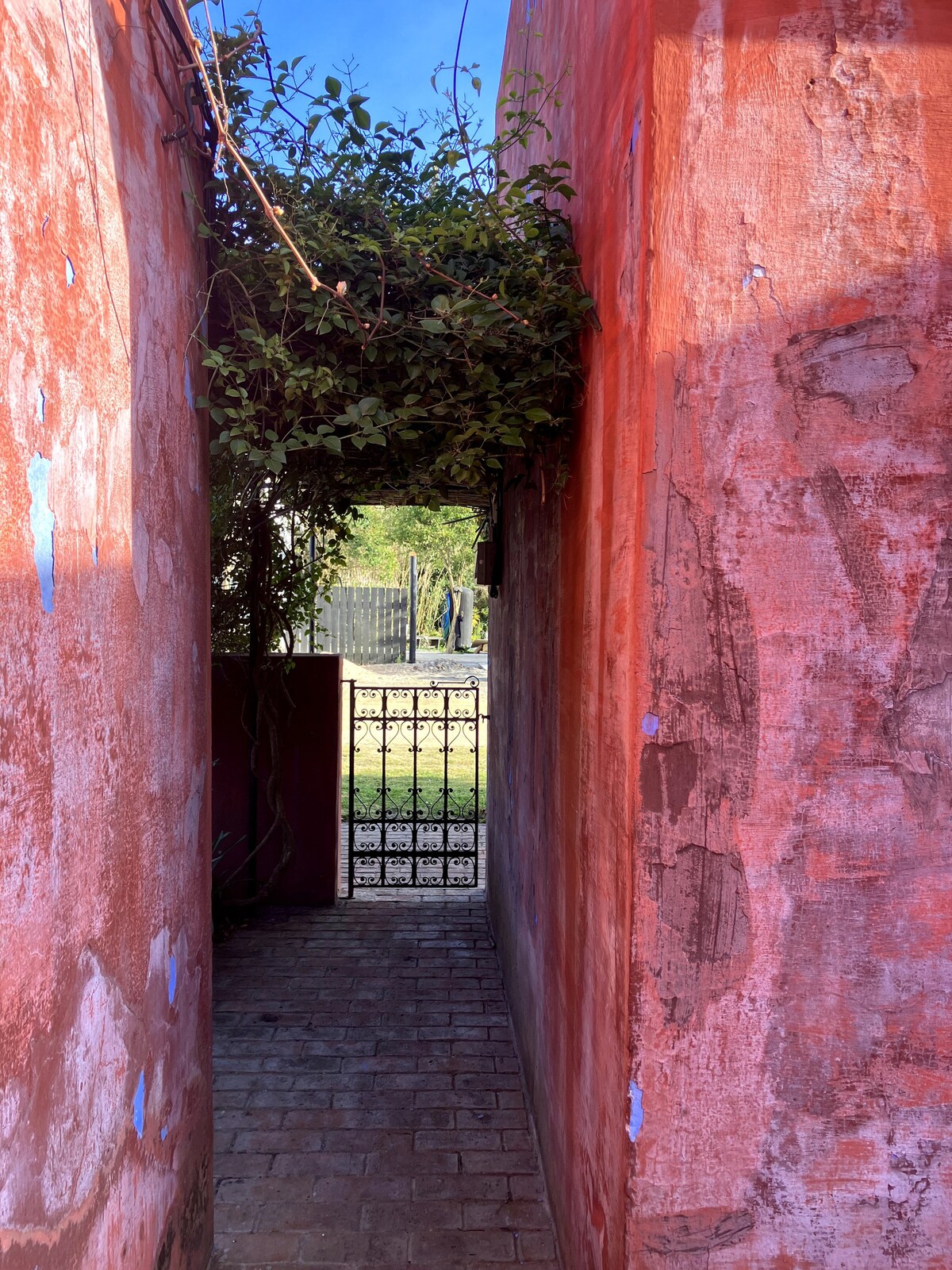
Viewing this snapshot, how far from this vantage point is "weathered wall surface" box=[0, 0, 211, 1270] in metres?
1.43

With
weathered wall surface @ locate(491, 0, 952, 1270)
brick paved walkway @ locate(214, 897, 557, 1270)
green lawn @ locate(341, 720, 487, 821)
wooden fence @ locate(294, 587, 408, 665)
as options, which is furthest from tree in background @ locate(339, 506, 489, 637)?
weathered wall surface @ locate(491, 0, 952, 1270)

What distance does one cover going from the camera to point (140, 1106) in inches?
81.0

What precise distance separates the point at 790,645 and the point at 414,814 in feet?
17.2

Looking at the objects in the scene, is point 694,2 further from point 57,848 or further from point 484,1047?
point 484,1047

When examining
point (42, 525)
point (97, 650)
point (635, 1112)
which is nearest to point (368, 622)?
point (97, 650)

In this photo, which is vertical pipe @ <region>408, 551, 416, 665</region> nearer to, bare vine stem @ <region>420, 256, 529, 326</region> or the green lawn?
the green lawn

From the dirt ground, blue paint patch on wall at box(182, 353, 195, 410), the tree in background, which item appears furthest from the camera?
the tree in background

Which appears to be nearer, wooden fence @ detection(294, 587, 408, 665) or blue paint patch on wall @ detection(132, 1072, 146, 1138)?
blue paint patch on wall @ detection(132, 1072, 146, 1138)

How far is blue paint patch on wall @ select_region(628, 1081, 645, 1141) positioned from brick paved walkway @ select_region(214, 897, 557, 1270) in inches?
50.5

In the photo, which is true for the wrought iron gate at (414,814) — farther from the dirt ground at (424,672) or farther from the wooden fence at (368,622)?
the wooden fence at (368,622)

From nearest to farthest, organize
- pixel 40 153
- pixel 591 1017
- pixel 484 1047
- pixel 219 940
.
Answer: pixel 40 153
pixel 591 1017
pixel 484 1047
pixel 219 940

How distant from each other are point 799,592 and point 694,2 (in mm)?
1369

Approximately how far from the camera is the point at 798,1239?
1.88 meters

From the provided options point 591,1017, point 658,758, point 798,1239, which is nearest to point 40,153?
point 658,758
